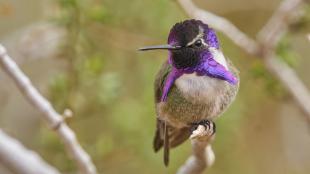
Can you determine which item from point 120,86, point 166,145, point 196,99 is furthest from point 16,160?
point 196,99

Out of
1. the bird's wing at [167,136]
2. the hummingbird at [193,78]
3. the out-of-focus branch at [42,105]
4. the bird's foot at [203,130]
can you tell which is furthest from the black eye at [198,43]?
the out-of-focus branch at [42,105]

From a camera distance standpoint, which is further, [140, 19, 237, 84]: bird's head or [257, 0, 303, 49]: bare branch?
[257, 0, 303, 49]: bare branch

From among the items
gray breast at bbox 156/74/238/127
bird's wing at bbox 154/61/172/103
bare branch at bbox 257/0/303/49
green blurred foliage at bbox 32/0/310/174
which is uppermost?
green blurred foliage at bbox 32/0/310/174

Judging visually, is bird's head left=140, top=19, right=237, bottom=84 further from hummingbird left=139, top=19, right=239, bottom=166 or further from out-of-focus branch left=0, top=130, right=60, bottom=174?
out-of-focus branch left=0, top=130, right=60, bottom=174

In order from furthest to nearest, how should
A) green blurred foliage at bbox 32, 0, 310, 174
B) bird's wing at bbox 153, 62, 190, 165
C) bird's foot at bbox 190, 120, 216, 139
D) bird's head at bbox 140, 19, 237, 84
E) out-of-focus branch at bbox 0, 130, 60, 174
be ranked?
green blurred foliage at bbox 32, 0, 310, 174 < out-of-focus branch at bbox 0, 130, 60, 174 < bird's wing at bbox 153, 62, 190, 165 < bird's foot at bbox 190, 120, 216, 139 < bird's head at bbox 140, 19, 237, 84

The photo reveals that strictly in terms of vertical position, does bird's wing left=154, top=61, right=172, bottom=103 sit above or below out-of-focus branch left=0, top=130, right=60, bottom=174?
below

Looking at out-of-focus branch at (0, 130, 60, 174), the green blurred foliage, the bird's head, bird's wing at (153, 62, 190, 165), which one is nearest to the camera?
the bird's head

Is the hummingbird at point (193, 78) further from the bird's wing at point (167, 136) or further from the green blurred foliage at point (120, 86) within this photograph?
the green blurred foliage at point (120, 86)

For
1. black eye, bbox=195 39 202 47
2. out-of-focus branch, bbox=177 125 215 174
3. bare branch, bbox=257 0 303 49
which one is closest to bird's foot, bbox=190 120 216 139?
out-of-focus branch, bbox=177 125 215 174

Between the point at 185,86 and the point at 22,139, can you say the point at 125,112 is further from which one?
the point at 185,86
